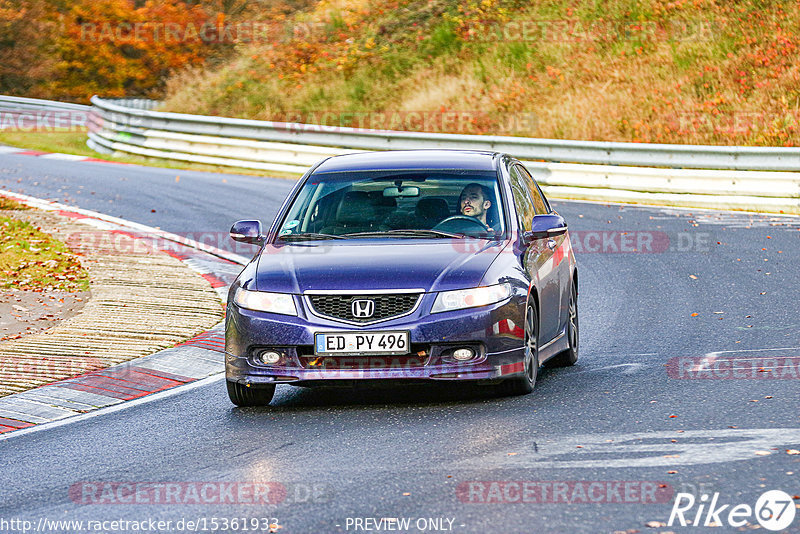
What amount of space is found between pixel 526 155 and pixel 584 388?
49.2 ft

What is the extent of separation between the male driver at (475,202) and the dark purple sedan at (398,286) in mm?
10

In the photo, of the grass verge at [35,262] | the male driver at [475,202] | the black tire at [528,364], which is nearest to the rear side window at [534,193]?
the male driver at [475,202]

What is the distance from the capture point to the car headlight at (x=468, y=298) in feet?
26.5

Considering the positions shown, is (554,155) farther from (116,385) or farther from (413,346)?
(413,346)

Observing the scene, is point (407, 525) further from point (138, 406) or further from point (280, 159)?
point (280, 159)

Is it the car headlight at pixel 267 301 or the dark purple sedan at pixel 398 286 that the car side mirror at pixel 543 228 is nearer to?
the dark purple sedan at pixel 398 286

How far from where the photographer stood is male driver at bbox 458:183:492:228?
9273 mm

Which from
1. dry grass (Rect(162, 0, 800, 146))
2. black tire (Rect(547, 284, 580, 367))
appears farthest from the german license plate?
dry grass (Rect(162, 0, 800, 146))

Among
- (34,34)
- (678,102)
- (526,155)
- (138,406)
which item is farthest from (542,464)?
(34,34)

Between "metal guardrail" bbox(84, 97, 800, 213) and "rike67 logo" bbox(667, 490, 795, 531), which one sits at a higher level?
"rike67 logo" bbox(667, 490, 795, 531)

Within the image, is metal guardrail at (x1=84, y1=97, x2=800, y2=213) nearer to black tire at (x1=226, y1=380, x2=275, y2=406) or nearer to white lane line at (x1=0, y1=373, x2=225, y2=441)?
white lane line at (x1=0, y1=373, x2=225, y2=441)

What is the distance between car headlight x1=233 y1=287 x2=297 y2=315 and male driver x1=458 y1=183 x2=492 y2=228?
5.56 ft

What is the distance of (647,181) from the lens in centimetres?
2159

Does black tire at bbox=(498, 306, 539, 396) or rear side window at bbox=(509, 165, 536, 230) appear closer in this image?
black tire at bbox=(498, 306, 539, 396)
